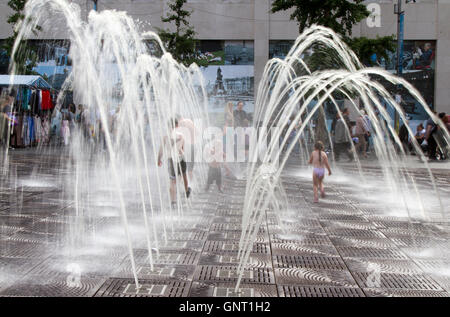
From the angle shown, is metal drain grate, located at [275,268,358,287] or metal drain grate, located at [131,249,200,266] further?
metal drain grate, located at [131,249,200,266]

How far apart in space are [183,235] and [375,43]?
14.4 meters

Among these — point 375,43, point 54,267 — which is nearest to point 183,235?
point 54,267

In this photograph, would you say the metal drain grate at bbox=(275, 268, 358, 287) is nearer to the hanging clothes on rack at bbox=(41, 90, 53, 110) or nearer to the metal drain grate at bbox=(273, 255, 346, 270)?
the metal drain grate at bbox=(273, 255, 346, 270)

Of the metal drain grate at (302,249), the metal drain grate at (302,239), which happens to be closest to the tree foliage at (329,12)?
the metal drain grate at (302,239)

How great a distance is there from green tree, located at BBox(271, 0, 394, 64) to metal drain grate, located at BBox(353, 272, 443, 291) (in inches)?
588

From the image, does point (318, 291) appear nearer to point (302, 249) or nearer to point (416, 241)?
point (302, 249)

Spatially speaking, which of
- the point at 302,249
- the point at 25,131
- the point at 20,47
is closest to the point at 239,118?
the point at 302,249

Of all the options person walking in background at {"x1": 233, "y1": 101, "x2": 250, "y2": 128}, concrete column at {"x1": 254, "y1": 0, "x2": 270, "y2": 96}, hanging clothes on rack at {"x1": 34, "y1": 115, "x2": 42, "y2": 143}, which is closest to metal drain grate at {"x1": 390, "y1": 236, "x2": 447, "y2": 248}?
person walking in background at {"x1": 233, "y1": 101, "x2": 250, "y2": 128}

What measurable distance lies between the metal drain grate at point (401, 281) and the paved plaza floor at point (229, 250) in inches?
0.4

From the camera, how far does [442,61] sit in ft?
89.9

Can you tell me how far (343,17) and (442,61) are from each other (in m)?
11.4

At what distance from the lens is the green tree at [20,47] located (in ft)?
77.4

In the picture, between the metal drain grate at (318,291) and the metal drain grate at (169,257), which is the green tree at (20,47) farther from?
the metal drain grate at (318,291)

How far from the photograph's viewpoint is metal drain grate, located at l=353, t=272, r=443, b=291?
492 centimetres
